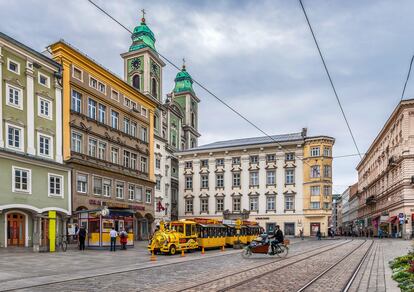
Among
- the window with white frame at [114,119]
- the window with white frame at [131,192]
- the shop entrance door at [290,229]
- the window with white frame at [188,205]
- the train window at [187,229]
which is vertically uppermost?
the window with white frame at [114,119]

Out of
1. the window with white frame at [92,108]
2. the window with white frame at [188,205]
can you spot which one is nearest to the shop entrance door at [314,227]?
the window with white frame at [188,205]

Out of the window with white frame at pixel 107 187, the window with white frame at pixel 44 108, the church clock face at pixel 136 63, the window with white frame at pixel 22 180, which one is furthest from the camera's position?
the church clock face at pixel 136 63

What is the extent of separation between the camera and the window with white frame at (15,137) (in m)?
30.7

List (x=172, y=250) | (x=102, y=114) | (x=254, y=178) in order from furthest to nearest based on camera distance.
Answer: (x=254, y=178), (x=102, y=114), (x=172, y=250)

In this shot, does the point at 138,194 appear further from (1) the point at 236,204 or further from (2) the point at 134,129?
(1) the point at 236,204

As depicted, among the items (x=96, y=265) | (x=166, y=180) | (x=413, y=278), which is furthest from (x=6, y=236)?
(x=166, y=180)

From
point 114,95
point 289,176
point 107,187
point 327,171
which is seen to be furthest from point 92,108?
point 327,171

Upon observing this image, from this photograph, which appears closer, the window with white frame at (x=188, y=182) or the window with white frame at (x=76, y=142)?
the window with white frame at (x=76, y=142)

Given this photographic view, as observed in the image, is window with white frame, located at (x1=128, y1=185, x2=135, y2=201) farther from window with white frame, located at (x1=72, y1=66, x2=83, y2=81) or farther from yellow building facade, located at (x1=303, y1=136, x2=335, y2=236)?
yellow building facade, located at (x1=303, y1=136, x2=335, y2=236)

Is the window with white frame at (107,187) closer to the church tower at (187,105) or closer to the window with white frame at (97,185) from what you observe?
the window with white frame at (97,185)

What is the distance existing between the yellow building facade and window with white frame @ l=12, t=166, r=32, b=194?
42232 millimetres

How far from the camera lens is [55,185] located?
1371 inches

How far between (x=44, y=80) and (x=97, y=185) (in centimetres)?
1087

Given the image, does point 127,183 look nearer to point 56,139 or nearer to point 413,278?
point 56,139
